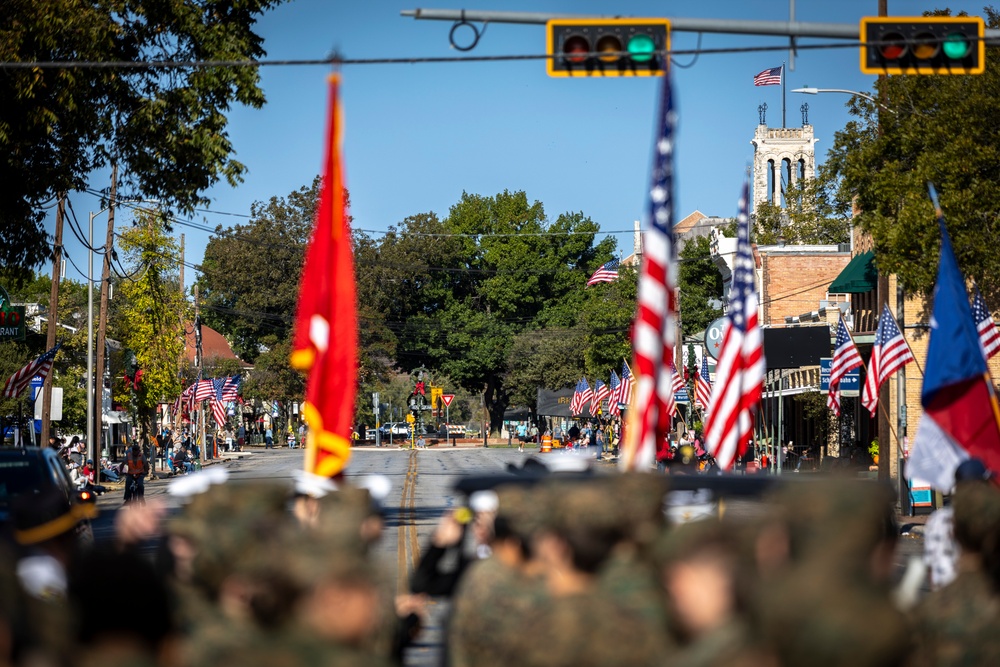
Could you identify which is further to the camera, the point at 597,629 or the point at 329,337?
the point at 329,337

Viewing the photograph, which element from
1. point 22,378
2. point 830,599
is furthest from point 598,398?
point 830,599

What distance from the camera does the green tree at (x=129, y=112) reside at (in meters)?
21.1

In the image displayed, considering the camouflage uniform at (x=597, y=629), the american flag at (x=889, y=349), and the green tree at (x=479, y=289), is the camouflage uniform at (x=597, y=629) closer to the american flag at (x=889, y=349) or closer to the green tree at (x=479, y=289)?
the american flag at (x=889, y=349)

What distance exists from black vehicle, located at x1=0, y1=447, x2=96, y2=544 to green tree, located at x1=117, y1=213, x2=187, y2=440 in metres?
A: 39.1

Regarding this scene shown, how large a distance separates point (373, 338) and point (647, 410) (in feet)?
282

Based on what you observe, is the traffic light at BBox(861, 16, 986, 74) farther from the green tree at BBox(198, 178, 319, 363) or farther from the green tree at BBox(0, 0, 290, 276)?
the green tree at BBox(198, 178, 319, 363)

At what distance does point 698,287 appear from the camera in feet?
278

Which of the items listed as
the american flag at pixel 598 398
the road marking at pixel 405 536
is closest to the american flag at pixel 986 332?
the road marking at pixel 405 536

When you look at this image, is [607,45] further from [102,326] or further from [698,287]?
[698,287]

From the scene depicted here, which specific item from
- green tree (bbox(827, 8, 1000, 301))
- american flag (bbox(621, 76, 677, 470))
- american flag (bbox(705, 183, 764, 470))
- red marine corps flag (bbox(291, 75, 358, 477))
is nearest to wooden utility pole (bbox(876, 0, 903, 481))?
green tree (bbox(827, 8, 1000, 301))

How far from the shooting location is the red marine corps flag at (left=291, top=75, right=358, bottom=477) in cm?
851

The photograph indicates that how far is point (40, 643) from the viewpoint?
173 inches

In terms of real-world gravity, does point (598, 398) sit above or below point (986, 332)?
above

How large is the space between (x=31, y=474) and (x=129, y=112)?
32.1 feet
